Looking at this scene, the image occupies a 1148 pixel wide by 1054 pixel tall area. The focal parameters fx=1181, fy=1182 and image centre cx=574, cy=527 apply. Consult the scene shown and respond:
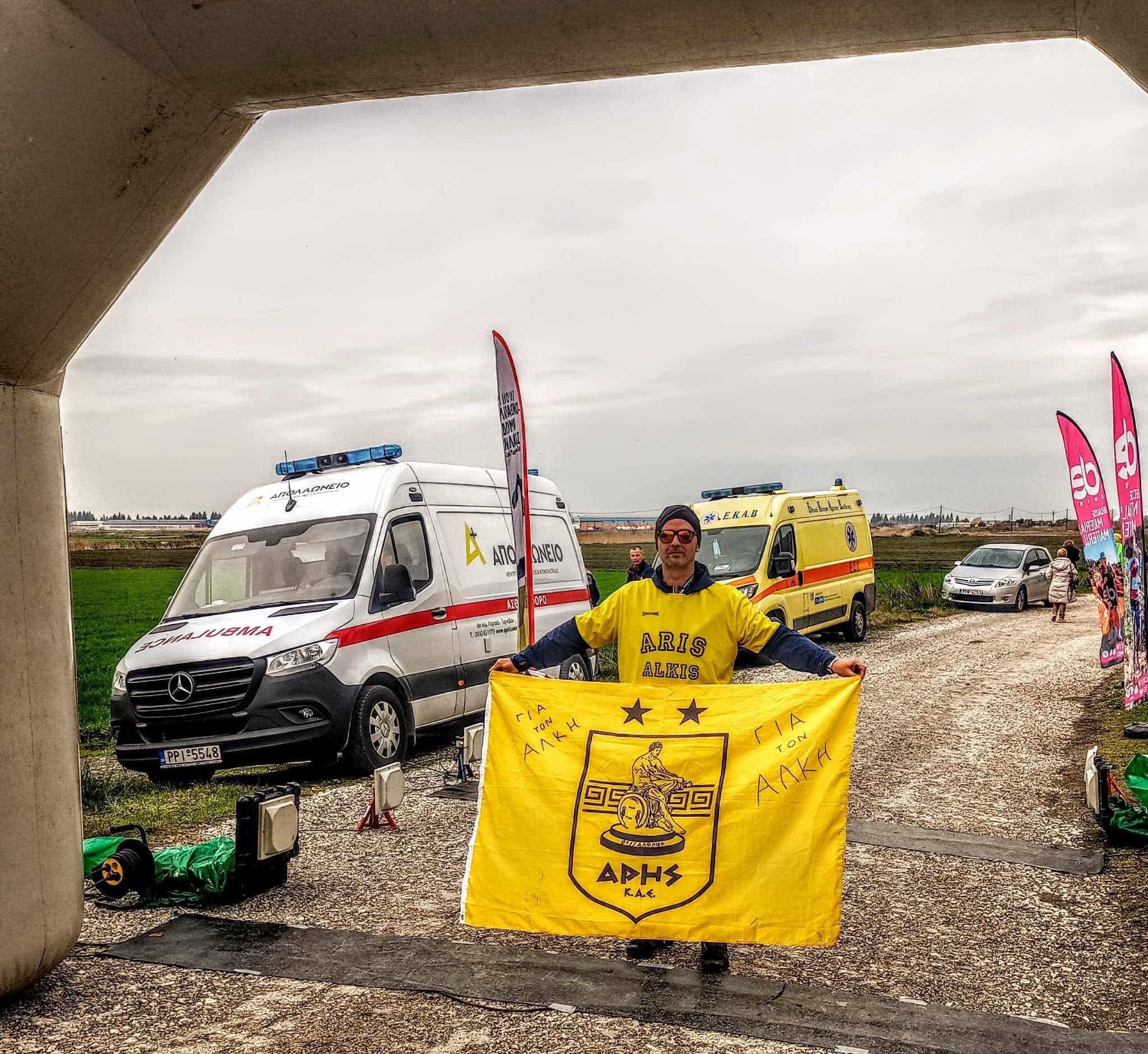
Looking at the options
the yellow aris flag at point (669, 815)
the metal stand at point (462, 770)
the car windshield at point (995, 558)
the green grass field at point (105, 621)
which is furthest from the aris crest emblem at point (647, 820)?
the car windshield at point (995, 558)

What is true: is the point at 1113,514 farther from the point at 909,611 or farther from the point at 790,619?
the point at 909,611

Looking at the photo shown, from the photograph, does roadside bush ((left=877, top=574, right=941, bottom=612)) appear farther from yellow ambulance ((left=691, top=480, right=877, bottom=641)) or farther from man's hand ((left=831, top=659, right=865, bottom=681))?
man's hand ((left=831, top=659, right=865, bottom=681))

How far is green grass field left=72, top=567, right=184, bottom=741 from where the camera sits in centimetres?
1570

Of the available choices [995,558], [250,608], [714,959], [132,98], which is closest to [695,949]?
[714,959]

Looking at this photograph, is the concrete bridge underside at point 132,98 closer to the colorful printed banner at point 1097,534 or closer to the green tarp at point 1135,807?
the green tarp at point 1135,807

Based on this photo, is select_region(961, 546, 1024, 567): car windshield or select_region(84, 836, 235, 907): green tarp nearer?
select_region(84, 836, 235, 907): green tarp

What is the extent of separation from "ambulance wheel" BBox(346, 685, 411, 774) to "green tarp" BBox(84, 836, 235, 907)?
2985 mm

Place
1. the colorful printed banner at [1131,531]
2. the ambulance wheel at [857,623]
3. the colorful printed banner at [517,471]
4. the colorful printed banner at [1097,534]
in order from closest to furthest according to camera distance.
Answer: the colorful printed banner at [517,471], the colorful printed banner at [1131,531], the colorful printed banner at [1097,534], the ambulance wheel at [857,623]

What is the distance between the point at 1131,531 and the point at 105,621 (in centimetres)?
2357

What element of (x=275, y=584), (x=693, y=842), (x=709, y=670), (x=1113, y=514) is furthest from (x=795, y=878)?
(x=1113, y=514)

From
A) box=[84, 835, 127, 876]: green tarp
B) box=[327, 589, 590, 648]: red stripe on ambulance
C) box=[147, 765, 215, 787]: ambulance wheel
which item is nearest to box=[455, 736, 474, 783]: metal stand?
box=[327, 589, 590, 648]: red stripe on ambulance

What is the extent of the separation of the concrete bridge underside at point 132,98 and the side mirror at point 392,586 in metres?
5.20

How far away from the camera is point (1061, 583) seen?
25.8 m

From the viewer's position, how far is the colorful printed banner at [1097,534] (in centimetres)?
1338
